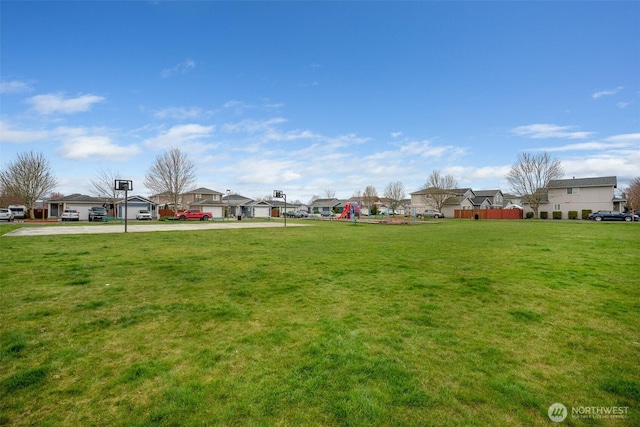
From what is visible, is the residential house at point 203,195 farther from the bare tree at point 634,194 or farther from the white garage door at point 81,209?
the bare tree at point 634,194

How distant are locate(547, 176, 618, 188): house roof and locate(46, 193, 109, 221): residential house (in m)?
80.8

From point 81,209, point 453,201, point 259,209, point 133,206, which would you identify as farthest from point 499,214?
point 81,209

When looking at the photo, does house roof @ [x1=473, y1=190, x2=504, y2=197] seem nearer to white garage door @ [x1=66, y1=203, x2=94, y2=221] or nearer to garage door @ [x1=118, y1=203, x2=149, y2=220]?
garage door @ [x1=118, y1=203, x2=149, y2=220]

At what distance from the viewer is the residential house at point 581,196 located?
162 ft

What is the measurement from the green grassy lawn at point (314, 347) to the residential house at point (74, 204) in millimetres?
52526

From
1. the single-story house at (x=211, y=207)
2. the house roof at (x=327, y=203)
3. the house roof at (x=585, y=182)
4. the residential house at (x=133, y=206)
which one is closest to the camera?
the house roof at (x=585, y=182)

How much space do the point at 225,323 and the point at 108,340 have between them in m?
1.53

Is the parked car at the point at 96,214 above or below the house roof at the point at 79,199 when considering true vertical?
below

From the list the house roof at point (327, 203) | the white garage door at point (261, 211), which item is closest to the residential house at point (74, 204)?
the white garage door at point (261, 211)

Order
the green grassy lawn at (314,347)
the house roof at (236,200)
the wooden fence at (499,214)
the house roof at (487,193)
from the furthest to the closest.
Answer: the house roof at (487,193) < the house roof at (236,200) < the wooden fence at (499,214) < the green grassy lawn at (314,347)

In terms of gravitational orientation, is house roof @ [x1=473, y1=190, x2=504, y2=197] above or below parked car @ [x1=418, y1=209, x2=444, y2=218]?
above

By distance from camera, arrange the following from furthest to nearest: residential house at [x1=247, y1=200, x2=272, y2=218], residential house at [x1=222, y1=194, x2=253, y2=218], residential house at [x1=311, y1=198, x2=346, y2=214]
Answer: residential house at [x1=311, y1=198, x2=346, y2=214] < residential house at [x1=247, y1=200, x2=272, y2=218] < residential house at [x1=222, y1=194, x2=253, y2=218]

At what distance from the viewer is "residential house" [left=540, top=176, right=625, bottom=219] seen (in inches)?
1943

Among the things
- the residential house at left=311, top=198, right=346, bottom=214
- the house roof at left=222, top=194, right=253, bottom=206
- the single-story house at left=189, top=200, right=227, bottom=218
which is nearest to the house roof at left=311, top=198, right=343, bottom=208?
the residential house at left=311, top=198, right=346, bottom=214
